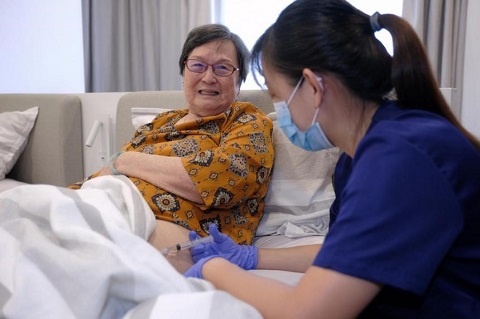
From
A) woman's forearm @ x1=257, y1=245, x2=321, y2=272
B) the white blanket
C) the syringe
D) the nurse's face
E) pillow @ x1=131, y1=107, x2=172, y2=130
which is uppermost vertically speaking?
the nurse's face

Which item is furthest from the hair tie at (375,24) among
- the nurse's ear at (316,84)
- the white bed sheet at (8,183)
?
the white bed sheet at (8,183)

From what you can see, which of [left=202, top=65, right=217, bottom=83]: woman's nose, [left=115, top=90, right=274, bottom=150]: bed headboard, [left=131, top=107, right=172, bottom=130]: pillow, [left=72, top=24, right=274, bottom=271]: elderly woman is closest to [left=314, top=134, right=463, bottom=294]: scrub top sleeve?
[left=72, top=24, right=274, bottom=271]: elderly woman

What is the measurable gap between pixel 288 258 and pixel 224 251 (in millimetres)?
159

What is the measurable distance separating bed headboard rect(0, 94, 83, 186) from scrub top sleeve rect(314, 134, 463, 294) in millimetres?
1757

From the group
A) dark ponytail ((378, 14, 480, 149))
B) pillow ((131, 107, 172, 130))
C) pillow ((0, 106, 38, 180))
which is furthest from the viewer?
pillow ((0, 106, 38, 180))

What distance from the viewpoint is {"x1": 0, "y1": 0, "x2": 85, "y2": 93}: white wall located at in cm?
269

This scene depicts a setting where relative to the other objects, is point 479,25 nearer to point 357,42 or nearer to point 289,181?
point 289,181

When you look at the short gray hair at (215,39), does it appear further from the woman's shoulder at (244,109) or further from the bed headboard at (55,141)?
the bed headboard at (55,141)

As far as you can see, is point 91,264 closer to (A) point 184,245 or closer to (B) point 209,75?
(A) point 184,245

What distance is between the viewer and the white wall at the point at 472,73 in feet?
6.79

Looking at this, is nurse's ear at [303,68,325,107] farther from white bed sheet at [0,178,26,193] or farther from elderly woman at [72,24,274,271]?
white bed sheet at [0,178,26,193]

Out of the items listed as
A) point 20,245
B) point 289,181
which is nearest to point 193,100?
point 289,181

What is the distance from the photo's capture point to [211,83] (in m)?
1.55

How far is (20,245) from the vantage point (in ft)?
2.79
